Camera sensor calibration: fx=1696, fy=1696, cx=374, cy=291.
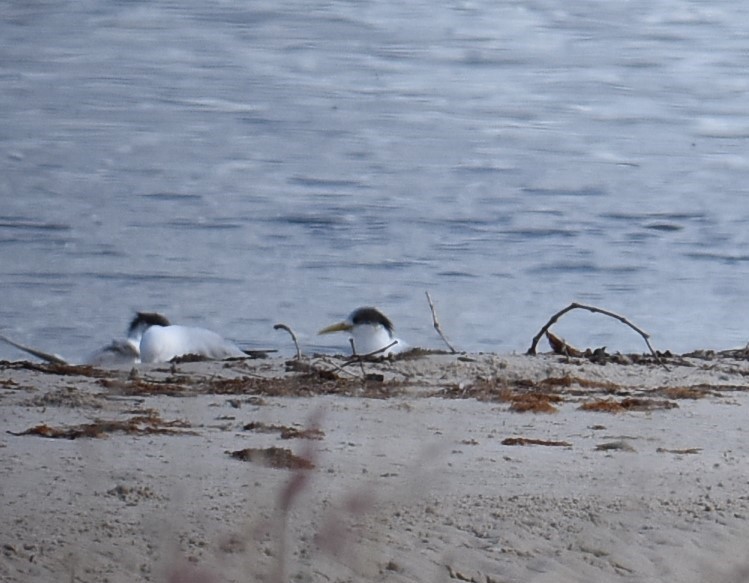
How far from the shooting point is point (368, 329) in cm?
740

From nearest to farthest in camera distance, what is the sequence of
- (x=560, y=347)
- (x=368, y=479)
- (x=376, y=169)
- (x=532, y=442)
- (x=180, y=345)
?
(x=368, y=479) → (x=532, y=442) → (x=560, y=347) → (x=180, y=345) → (x=376, y=169)

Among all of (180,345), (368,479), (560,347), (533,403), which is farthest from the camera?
(180,345)

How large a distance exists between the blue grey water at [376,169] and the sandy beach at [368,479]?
1.65 meters

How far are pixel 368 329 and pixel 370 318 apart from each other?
0.16 metres

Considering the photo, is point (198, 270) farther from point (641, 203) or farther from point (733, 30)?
point (733, 30)

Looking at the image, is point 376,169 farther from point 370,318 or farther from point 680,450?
point 680,450

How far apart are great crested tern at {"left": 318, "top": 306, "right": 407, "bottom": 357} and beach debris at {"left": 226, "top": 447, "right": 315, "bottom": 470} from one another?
2834 mm

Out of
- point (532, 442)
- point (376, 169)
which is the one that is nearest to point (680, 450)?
point (532, 442)

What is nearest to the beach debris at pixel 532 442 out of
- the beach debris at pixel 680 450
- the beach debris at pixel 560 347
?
the beach debris at pixel 680 450

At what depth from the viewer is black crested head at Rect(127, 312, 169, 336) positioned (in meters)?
7.75

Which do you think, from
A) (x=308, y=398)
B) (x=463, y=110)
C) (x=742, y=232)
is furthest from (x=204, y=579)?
(x=463, y=110)

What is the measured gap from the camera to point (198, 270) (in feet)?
31.5

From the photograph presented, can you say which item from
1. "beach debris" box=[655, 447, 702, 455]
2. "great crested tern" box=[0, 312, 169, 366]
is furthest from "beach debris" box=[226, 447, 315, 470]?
"great crested tern" box=[0, 312, 169, 366]

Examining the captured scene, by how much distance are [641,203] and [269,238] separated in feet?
9.27
